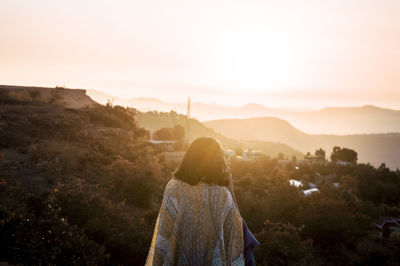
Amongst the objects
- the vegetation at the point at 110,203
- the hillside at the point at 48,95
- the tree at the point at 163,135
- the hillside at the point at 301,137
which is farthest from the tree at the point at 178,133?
the hillside at the point at 301,137

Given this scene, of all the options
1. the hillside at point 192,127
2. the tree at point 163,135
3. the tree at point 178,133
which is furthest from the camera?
the hillside at point 192,127

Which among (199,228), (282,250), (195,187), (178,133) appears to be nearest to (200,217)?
(199,228)

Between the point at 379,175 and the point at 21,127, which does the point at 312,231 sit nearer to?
the point at 21,127

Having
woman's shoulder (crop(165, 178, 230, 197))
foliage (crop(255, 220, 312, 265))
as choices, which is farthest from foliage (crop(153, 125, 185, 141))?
woman's shoulder (crop(165, 178, 230, 197))

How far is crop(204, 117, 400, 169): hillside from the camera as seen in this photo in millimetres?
121094

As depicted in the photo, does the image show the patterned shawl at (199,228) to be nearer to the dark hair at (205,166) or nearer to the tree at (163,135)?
the dark hair at (205,166)

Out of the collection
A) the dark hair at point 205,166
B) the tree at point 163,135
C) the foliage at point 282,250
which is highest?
the dark hair at point 205,166

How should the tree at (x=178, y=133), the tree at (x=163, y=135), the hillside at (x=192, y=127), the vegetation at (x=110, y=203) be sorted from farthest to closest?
the hillside at (x=192, y=127), the tree at (x=178, y=133), the tree at (x=163, y=135), the vegetation at (x=110, y=203)

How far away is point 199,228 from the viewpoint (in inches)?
107

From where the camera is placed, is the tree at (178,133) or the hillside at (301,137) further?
the hillside at (301,137)

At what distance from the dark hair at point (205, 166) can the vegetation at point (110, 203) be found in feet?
12.5

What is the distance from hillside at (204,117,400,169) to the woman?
127602mm

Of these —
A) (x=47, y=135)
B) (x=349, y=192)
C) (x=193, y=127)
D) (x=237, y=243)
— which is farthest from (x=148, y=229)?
(x=193, y=127)

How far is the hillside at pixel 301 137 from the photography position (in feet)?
397
